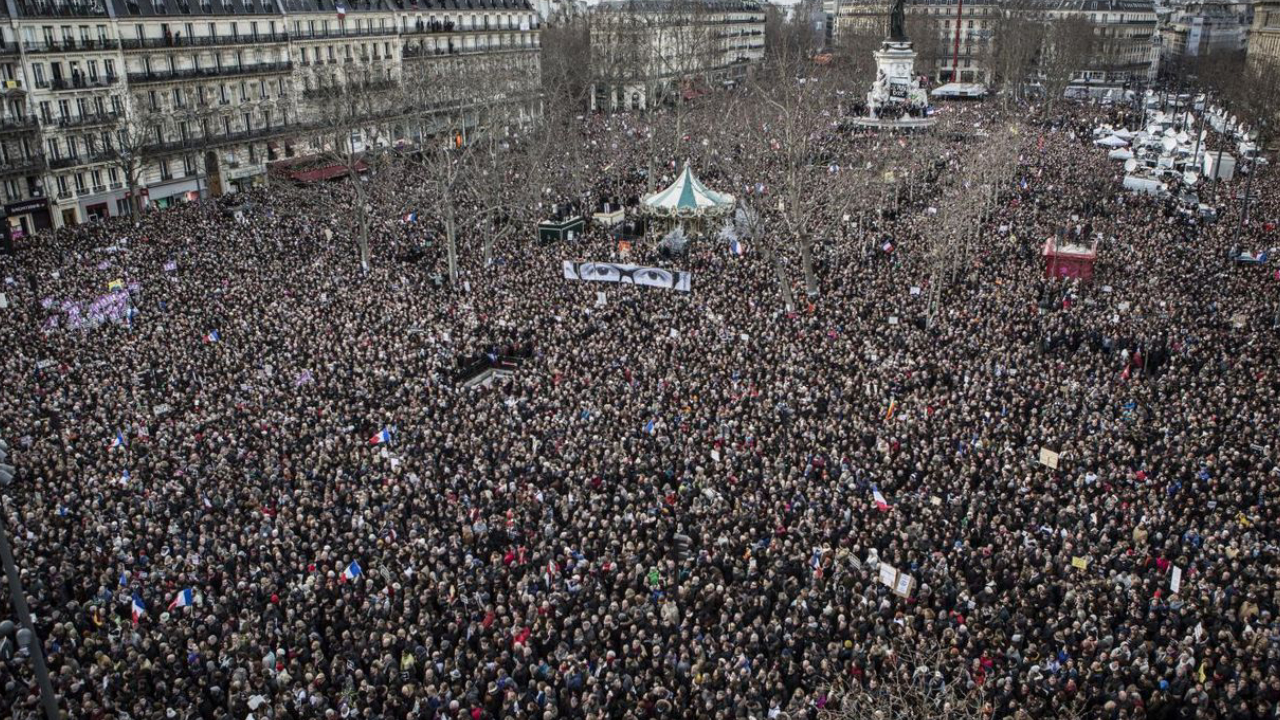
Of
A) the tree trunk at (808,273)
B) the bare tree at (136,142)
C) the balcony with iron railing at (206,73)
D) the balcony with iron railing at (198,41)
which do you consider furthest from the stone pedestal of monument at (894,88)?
the bare tree at (136,142)

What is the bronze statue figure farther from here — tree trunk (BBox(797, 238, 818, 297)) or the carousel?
tree trunk (BBox(797, 238, 818, 297))

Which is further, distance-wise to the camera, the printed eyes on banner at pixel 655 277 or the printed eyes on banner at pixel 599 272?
the printed eyes on banner at pixel 599 272

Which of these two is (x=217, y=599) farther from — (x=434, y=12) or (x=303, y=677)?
(x=434, y=12)

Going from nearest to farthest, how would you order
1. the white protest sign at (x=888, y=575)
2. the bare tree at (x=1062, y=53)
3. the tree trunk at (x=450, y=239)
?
the white protest sign at (x=888, y=575) < the tree trunk at (x=450, y=239) < the bare tree at (x=1062, y=53)

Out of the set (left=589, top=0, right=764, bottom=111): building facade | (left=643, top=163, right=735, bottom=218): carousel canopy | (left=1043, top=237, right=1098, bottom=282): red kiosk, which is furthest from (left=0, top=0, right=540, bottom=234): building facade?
(left=1043, top=237, right=1098, bottom=282): red kiosk

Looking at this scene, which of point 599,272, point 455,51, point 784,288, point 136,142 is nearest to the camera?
point 784,288

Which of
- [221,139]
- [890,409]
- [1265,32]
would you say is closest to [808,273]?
[890,409]

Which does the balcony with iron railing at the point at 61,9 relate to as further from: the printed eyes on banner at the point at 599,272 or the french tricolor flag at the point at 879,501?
the french tricolor flag at the point at 879,501

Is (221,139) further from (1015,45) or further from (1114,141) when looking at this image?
(1015,45)
